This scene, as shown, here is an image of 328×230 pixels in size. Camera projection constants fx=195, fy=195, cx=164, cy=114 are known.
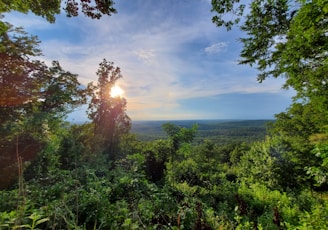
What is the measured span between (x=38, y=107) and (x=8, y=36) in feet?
16.9

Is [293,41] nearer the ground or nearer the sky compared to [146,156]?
nearer the sky

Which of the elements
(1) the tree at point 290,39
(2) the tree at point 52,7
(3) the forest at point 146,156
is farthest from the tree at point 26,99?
(1) the tree at point 290,39

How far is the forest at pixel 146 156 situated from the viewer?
11.2ft

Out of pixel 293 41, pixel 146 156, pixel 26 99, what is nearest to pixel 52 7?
pixel 293 41

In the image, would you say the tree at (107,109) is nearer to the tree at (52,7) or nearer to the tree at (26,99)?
the tree at (26,99)

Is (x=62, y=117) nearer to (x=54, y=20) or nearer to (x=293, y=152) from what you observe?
(x=54, y=20)

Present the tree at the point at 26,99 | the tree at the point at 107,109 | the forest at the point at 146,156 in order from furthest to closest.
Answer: the tree at the point at 107,109 < the tree at the point at 26,99 < the forest at the point at 146,156

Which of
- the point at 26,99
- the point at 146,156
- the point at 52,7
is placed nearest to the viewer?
the point at 52,7

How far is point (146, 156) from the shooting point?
Result: 1934 centimetres

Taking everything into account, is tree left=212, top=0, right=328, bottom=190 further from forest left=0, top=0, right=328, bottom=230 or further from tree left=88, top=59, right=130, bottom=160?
tree left=88, top=59, right=130, bottom=160

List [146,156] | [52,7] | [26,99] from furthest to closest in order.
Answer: [146,156] < [26,99] < [52,7]

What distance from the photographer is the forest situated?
11.2 feet

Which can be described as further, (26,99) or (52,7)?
(26,99)

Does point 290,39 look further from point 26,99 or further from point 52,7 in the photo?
point 26,99
